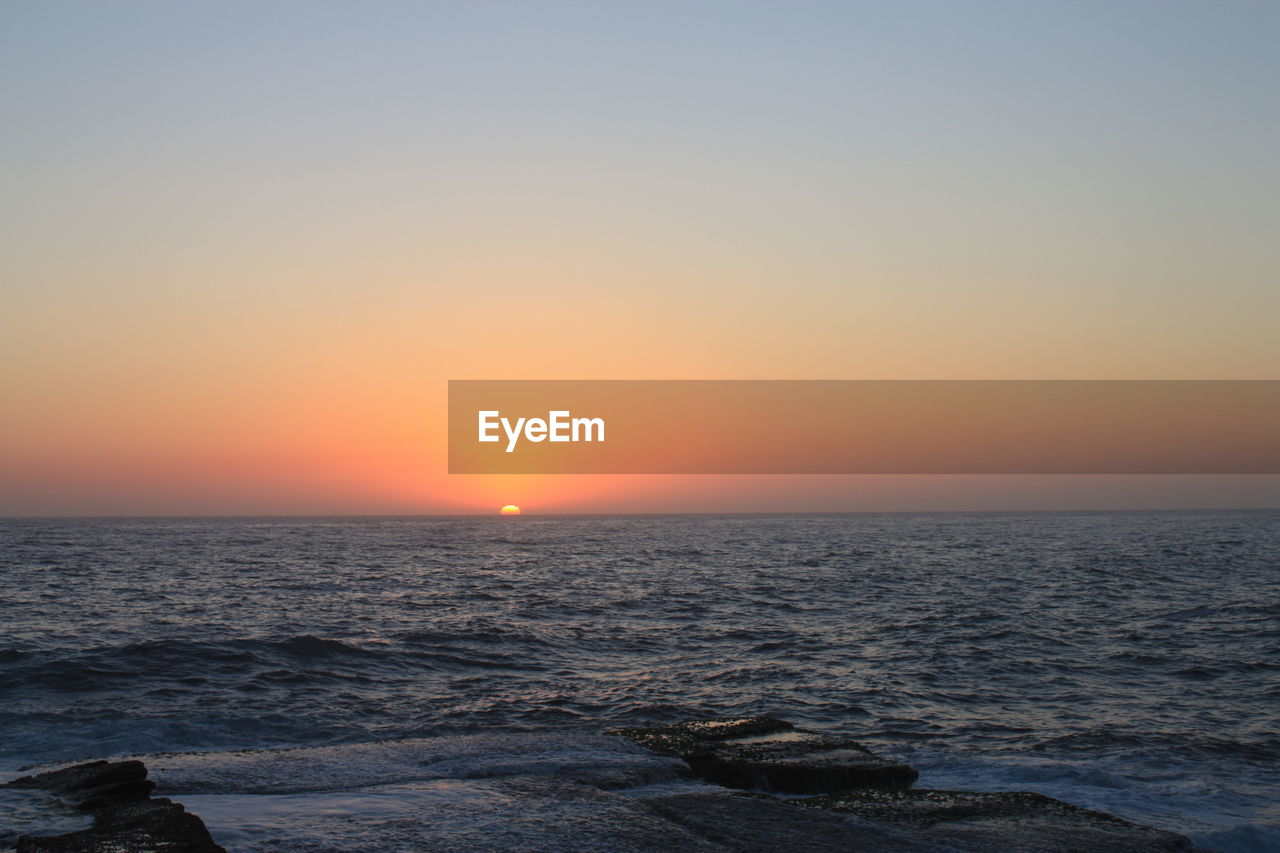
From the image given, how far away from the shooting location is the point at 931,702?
732 inches

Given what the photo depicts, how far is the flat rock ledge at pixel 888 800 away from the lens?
9148 mm

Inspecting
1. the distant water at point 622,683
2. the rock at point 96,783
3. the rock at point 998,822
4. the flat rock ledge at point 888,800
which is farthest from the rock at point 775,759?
the rock at point 96,783

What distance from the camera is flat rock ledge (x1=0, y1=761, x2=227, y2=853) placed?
313 inches

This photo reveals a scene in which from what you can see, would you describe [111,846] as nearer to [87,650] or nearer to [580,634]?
[87,650]

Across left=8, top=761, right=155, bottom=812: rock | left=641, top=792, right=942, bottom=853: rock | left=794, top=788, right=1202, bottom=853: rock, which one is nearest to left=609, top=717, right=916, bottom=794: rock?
left=794, top=788, right=1202, bottom=853: rock

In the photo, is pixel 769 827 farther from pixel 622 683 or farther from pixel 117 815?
pixel 622 683

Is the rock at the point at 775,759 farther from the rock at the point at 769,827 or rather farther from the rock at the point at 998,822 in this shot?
the rock at the point at 769,827

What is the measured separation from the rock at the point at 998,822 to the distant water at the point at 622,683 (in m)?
1.73

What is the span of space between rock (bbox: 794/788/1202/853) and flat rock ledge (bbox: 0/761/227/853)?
6.14 metres

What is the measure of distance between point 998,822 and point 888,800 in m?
1.21

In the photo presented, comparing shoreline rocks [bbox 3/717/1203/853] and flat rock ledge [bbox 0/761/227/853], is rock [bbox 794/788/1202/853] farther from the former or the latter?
flat rock ledge [bbox 0/761/227/853]

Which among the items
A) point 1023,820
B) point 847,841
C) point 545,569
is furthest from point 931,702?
point 545,569

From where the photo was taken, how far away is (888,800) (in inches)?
414

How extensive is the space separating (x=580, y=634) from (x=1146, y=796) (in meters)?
18.0
